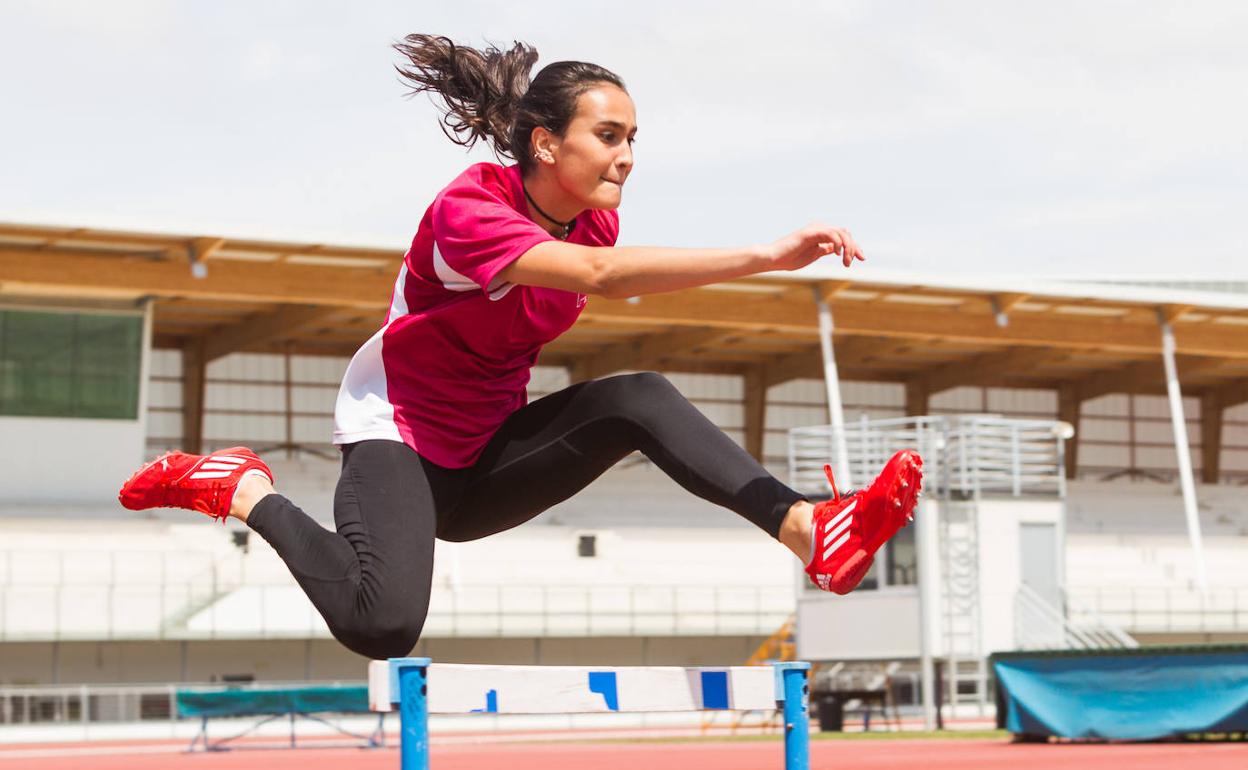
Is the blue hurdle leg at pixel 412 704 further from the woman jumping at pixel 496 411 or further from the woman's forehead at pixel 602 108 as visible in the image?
the woman's forehead at pixel 602 108

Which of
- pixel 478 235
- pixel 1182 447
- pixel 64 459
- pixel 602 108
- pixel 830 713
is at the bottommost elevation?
pixel 830 713

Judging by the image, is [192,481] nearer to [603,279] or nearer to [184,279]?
[603,279]

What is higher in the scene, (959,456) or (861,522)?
(959,456)

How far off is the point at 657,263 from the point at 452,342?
78 centimetres

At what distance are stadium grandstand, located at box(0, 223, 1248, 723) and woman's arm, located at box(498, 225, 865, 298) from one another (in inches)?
840

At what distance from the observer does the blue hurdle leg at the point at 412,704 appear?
3619mm

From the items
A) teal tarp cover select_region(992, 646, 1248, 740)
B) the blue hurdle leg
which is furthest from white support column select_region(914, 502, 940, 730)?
the blue hurdle leg

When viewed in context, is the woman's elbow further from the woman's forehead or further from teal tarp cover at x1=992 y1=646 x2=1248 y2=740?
teal tarp cover at x1=992 y1=646 x2=1248 y2=740

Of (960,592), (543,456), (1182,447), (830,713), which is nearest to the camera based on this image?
(543,456)

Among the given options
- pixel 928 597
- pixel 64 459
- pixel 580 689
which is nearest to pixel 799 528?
pixel 580 689

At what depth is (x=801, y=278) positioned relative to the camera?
33719mm

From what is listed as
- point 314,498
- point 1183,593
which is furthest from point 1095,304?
point 314,498

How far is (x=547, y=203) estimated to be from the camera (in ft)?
14.8

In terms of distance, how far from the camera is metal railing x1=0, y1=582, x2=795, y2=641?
2892 centimetres
